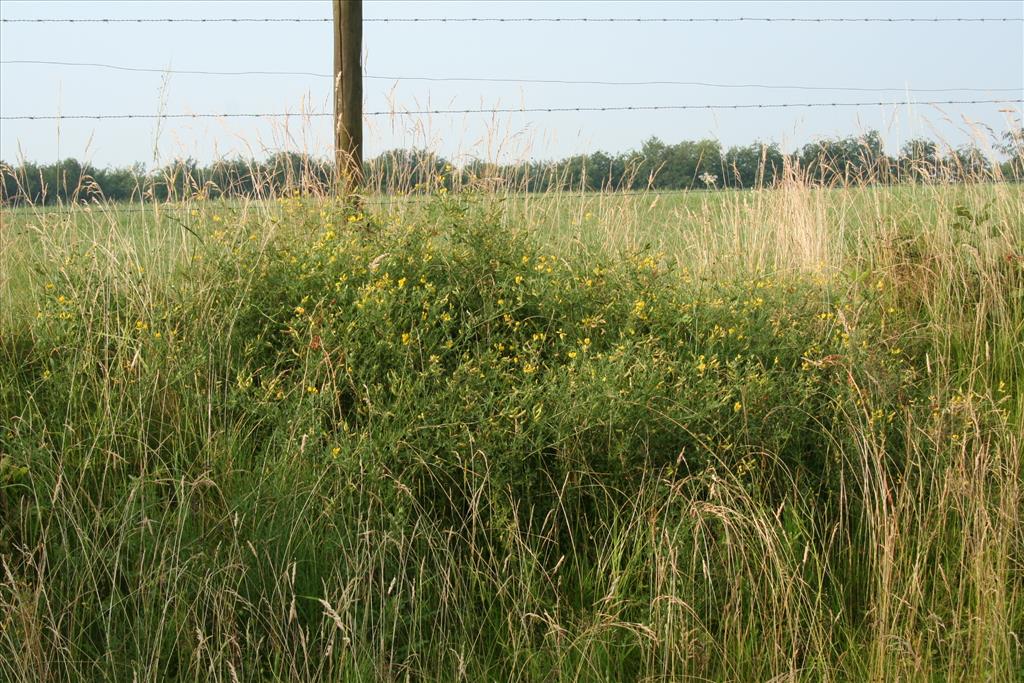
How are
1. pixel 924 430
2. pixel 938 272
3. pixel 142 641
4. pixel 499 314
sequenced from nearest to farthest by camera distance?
pixel 142 641, pixel 924 430, pixel 499 314, pixel 938 272

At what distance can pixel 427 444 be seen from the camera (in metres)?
A: 2.99

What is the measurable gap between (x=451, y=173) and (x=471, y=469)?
7.98ft

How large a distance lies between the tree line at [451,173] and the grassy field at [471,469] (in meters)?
0.38

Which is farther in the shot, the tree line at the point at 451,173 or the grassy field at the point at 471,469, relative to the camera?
the tree line at the point at 451,173

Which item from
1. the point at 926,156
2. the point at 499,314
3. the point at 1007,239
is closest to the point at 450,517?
the point at 499,314

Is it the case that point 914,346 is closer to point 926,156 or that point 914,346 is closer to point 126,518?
point 926,156

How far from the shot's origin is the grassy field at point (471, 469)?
8.18ft

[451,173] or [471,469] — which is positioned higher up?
[451,173]

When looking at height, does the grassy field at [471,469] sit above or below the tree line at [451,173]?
below

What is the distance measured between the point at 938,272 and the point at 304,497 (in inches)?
138

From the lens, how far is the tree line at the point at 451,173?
4.57 m

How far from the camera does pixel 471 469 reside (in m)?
2.96

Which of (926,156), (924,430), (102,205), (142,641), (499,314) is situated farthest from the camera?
(926,156)

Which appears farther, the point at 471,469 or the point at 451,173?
the point at 451,173
